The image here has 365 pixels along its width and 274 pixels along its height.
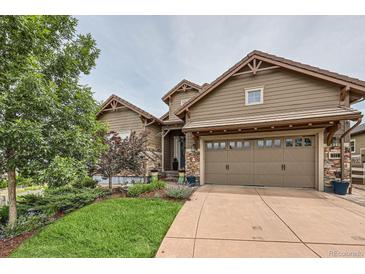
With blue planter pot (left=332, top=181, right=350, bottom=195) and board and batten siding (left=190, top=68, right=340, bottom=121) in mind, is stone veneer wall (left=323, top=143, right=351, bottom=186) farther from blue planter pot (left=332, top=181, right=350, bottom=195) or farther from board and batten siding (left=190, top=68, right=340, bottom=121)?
board and batten siding (left=190, top=68, right=340, bottom=121)

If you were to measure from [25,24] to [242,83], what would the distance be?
27.0ft

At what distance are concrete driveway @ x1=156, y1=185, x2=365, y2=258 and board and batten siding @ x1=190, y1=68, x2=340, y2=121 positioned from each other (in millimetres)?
4135

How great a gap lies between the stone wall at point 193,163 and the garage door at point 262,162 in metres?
0.49

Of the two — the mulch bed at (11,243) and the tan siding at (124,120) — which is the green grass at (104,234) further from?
the tan siding at (124,120)

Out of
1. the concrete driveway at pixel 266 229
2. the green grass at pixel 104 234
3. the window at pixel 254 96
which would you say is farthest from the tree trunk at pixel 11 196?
the window at pixel 254 96

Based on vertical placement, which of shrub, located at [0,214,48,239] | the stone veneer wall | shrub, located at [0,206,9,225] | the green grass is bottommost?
shrub, located at [0,206,9,225]

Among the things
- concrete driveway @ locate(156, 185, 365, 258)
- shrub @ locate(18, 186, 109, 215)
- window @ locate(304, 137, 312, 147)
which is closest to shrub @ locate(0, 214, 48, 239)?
shrub @ locate(18, 186, 109, 215)

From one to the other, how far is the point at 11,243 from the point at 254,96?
9726 mm

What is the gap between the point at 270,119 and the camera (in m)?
7.09

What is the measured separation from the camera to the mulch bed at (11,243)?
3061 mm

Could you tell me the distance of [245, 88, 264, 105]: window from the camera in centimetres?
796
